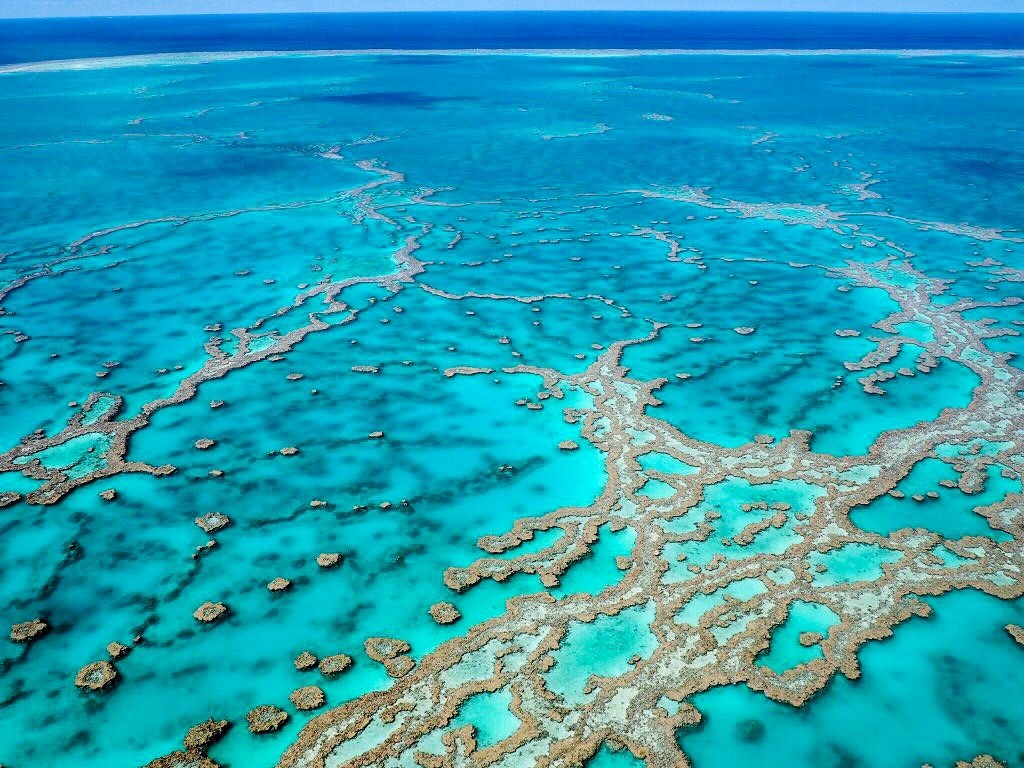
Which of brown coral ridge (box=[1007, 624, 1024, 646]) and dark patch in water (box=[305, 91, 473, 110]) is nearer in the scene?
brown coral ridge (box=[1007, 624, 1024, 646])

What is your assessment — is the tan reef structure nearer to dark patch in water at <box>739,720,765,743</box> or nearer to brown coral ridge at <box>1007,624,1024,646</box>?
dark patch in water at <box>739,720,765,743</box>

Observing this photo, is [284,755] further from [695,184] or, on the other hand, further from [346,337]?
[695,184]

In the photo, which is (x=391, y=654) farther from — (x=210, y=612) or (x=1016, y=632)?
(x=1016, y=632)

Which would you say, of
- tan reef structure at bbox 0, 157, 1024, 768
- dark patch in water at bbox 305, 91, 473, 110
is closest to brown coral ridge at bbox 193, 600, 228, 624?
tan reef structure at bbox 0, 157, 1024, 768

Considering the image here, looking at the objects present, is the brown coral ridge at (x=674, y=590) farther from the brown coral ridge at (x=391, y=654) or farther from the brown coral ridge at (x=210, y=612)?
the brown coral ridge at (x=210, y=612)

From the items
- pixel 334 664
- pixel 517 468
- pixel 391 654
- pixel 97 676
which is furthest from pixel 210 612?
pixel 517 468
